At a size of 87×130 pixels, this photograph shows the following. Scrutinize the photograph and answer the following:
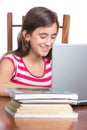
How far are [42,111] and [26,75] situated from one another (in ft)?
2.36

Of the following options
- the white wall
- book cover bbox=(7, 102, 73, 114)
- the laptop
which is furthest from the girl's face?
the white wall

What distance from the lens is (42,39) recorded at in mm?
1661

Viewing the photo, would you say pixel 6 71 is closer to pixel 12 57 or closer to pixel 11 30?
pixel 12 57

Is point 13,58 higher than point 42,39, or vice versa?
point 42,39

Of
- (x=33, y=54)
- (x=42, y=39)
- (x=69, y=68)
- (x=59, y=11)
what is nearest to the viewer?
(x=69, y=68)

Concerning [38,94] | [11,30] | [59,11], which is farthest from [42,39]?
[59,11]

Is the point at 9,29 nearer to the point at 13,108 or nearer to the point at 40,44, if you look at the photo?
the point at 40,44

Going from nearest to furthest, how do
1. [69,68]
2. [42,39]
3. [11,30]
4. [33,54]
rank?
1. [69,68]
2. [42,39]
3. [33,54]
4. [11,30]

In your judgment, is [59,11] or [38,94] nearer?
[38,94]

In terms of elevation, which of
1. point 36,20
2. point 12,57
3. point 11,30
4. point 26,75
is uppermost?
point 36,20

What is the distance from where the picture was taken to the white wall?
3.22 metres

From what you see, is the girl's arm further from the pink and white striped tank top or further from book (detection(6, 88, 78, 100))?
book (detection(6, 88, 78, 100))

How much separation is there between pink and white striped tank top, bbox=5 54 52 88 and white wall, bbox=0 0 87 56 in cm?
140

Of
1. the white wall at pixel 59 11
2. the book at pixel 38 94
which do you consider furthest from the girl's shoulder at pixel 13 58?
the white wall at pixel 59 11
